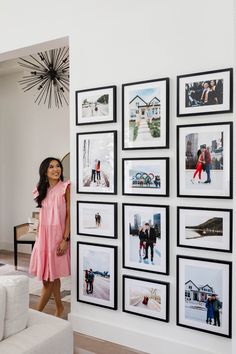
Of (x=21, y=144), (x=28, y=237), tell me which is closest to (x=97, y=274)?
(x=28, y=237)

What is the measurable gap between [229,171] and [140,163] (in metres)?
0.67

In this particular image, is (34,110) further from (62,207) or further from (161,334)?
(161,334)

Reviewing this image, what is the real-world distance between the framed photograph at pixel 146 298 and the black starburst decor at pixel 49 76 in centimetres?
329

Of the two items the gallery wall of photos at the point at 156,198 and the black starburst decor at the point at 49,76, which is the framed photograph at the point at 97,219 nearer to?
the gallery wall of photos at the point at 156,198

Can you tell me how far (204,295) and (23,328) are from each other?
4.17 feet

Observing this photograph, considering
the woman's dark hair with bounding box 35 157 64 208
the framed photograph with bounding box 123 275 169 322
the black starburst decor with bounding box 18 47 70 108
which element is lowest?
the framed photograph with bounding box 123 275 169 322

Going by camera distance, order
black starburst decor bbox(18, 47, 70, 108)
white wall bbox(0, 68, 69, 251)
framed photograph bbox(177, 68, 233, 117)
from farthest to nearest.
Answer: white wall bbox(0, 68, 69, 251) → black starburst decor bbox(18, 47, 70, 108) → framed photograph bbox(177, 68, 233, 117)

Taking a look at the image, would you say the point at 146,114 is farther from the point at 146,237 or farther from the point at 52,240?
the point at 52,240

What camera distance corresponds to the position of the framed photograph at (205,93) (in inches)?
92.4

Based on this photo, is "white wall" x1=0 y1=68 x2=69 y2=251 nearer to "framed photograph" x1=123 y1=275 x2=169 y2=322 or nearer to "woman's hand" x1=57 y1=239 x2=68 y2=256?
"woman's hand" x1=57 y1=239 x2=68 y2=256

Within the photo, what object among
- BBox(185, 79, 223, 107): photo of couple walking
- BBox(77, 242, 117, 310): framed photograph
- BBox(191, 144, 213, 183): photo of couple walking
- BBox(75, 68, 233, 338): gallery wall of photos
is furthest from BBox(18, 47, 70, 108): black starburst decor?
BBox(191, 144, 213, 183): photo of couple walking

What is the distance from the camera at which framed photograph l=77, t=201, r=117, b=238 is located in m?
2.86

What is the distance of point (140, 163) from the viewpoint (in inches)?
107

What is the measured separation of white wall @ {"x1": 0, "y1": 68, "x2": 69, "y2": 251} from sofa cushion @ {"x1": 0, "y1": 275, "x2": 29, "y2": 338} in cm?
384
